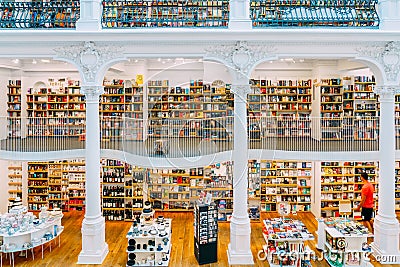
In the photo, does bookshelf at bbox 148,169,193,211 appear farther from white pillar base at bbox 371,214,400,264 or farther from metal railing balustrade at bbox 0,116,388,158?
white pillar base at bbox 371,214,400,264

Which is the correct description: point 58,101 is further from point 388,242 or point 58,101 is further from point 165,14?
point 388,242

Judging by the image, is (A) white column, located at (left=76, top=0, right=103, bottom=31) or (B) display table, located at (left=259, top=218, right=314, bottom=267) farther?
(A) white column, located at (left=76, top=0, right=103, bottom=31)

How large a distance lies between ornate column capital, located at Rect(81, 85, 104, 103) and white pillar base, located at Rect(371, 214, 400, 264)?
6443mm

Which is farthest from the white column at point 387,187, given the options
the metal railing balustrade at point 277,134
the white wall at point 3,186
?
the white wall at point 3,186

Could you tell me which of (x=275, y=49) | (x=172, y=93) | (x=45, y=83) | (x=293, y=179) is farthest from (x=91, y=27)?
(x=293, y=179)

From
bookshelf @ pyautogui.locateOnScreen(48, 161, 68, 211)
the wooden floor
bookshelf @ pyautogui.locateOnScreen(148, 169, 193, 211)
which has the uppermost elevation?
bookshelf @ pyautogui.locateOnScreen(148, 169, 193, 211)

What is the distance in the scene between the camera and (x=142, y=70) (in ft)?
39.1

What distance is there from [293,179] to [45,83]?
26.8 feet

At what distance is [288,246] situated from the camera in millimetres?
7984

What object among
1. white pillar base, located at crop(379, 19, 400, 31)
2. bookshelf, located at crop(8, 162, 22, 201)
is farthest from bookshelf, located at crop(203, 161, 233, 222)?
bookshelf, located at crop(8, 162, 22, 201)

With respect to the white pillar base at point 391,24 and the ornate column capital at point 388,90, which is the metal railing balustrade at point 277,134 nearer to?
the ornate column capital at point 388,90

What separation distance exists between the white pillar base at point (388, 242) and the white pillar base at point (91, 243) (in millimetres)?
5726

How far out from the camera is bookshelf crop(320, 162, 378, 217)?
37.6ft

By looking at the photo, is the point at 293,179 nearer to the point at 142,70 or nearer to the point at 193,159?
the point at 142,70
